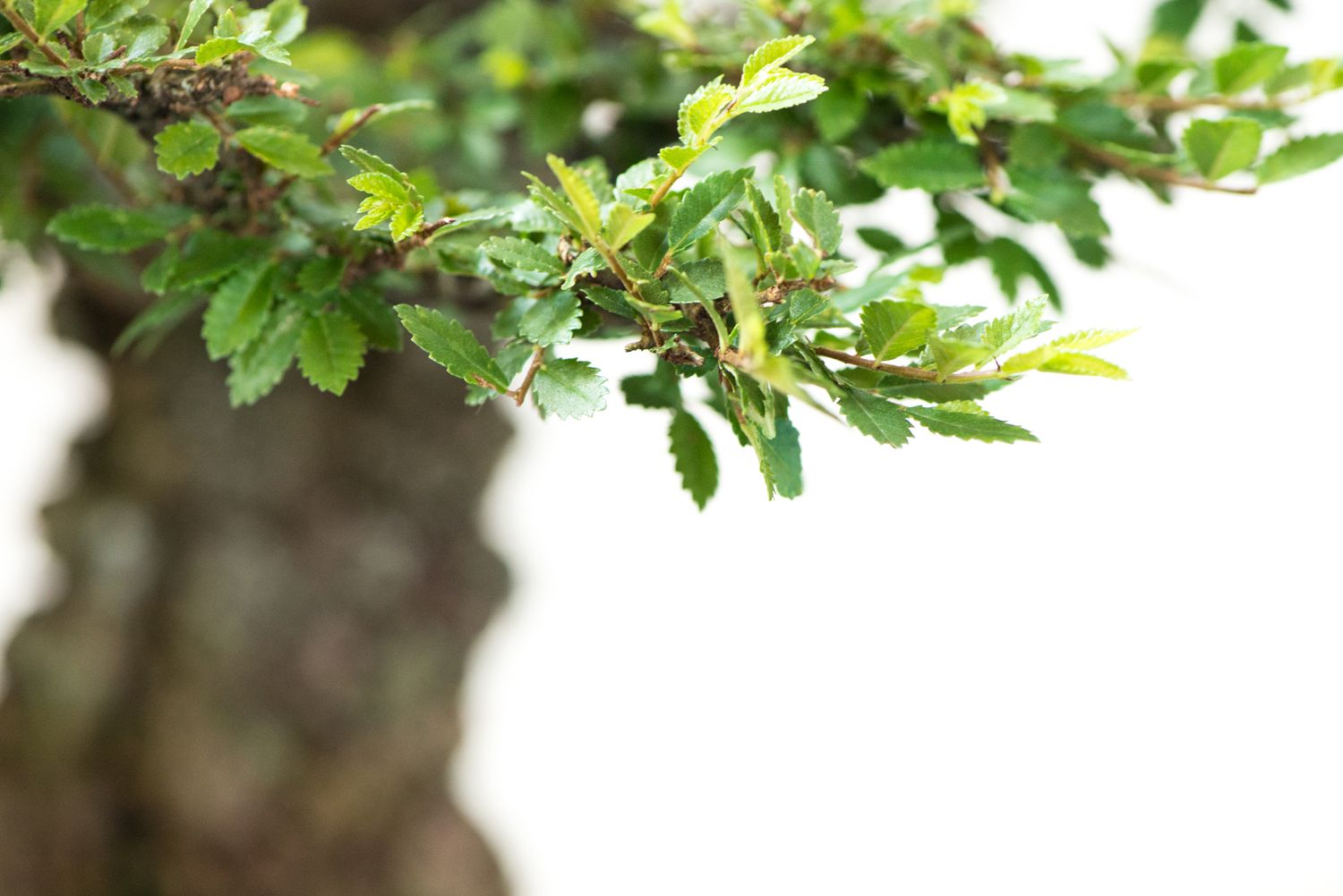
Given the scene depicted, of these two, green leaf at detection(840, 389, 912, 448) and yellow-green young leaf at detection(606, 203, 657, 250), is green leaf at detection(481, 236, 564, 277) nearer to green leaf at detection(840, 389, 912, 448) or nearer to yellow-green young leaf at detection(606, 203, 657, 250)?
yellow-green young leaf at detection(606, 203, 657, 250)

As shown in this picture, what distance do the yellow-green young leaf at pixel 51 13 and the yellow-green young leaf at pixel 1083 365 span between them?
50 cm

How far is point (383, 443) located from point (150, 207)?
727mm

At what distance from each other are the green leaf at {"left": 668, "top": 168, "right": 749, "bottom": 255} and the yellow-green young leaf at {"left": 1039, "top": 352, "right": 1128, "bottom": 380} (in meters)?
0.17

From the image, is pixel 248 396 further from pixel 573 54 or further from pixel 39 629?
pixel 39 629

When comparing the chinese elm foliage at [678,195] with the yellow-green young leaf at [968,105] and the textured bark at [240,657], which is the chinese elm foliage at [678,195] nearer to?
the yellow-green young leaf at [968,105]

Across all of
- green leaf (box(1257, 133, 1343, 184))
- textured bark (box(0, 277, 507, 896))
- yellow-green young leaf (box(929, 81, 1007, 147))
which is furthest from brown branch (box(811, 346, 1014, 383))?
textured bark (box(0, 277, 507, 896))

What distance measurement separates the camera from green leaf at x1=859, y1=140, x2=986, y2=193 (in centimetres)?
59

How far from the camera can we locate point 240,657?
121 cm

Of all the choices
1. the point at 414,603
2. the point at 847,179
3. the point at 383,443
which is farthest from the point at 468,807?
the point at 847,179

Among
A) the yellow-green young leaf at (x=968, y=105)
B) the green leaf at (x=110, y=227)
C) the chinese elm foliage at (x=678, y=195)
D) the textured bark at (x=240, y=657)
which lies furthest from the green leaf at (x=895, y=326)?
the textured bark at (x=240, y=657)

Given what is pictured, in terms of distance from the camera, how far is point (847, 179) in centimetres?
69

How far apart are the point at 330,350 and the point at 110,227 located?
8.1 inches

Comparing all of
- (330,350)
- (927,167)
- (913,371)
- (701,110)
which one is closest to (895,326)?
(913,371)

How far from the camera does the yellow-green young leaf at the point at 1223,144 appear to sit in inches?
22.8
